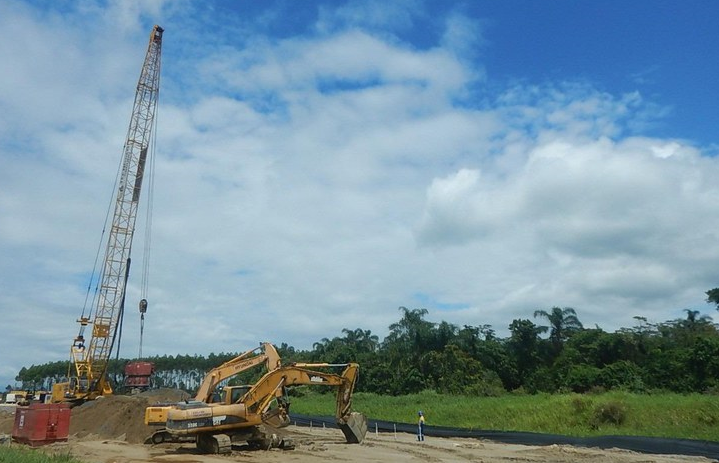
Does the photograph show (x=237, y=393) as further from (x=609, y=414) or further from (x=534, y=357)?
(x=534, y=357)

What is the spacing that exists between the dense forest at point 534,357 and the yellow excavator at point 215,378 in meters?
27.1

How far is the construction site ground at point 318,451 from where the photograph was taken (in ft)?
75.6

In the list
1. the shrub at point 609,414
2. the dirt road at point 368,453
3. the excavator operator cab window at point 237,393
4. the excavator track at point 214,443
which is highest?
the excavator operator cab window at point 237,393

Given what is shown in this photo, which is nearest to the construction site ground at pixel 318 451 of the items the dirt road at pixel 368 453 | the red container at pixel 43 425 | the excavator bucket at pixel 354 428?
the dirt road at pixel 368 453

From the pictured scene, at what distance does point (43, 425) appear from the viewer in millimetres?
25125

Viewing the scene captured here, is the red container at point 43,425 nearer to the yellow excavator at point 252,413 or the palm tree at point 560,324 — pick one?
the yellow excavator at point 252,413

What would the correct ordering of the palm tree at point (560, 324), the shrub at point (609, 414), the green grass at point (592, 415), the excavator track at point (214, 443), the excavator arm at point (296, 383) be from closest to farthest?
the excavator track at point (214, 443), the excavator arm at point (296, 383), the green grass at point (592, 415), the shrub at point (609, 414), the palm tree at point (560, 324)

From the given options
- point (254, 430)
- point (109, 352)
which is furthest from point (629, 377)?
point (109, 352)

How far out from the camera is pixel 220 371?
26.8 m

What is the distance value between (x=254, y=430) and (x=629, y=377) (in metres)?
41.4

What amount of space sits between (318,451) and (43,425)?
11.3m

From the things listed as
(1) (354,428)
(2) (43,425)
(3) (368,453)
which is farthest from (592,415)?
(2) (43,425)

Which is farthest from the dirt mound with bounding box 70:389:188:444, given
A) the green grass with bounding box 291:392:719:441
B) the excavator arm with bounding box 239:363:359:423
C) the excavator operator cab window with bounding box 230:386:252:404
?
the green grass with bounding box 291:392:719:441

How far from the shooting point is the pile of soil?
30717mm
